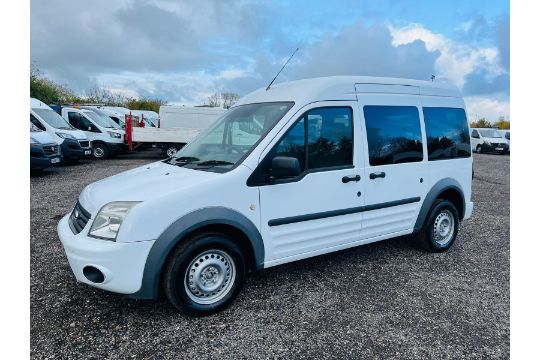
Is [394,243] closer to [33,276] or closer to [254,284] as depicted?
[254,284]

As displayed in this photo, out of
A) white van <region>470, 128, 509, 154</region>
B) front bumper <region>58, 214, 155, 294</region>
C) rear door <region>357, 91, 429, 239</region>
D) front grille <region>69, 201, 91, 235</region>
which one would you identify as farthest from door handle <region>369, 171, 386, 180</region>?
white van <region>470, 128, 509, 154</region>

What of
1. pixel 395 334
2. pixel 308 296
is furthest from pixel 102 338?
pixel 395 334

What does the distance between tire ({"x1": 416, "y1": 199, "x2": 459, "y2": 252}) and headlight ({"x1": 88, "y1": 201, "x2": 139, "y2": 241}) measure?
362 centimetres

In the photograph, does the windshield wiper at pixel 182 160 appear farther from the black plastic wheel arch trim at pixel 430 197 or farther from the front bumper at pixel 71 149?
the front bumper at pixel 71 149

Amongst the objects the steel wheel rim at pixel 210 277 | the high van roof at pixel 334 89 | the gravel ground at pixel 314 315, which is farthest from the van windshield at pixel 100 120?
the steel wheel rim at pixel 210 277

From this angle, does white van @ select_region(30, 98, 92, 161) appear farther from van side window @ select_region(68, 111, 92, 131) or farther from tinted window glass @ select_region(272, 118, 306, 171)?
tinted window glass @ select_region(272, 118, 306, 171)

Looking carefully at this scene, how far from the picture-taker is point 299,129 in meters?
3.54

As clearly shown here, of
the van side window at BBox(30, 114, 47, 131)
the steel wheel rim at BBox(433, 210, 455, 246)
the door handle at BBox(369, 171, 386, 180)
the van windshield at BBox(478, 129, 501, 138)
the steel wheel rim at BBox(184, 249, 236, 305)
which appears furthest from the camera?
the van windshield at BBox(478, 129, 501, 138)

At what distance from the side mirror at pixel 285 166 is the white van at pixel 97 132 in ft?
47.3

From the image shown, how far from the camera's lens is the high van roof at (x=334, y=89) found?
3682 millimetres

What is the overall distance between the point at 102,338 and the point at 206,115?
16.6 meters

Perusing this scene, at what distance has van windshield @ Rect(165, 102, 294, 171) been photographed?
3.45 meters

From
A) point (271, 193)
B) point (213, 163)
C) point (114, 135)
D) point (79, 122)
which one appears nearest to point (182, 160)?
point (213, 163)

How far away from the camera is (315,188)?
360 centimetres
